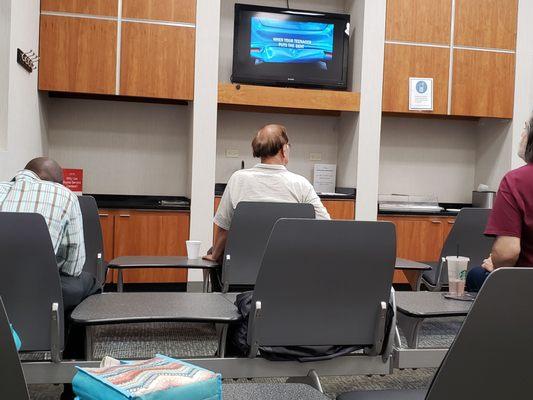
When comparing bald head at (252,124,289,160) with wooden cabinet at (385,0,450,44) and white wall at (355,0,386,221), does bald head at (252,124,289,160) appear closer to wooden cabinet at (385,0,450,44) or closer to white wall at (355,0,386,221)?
white wall at (355,0,386,221)

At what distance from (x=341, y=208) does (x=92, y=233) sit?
8.96ft

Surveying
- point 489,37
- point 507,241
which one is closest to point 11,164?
point 507,241

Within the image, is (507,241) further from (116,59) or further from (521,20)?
(521,20)

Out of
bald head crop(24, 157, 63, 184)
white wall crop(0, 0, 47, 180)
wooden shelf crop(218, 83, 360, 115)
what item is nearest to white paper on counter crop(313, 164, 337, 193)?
wooden shelf crop(218, 83, 360, 115)

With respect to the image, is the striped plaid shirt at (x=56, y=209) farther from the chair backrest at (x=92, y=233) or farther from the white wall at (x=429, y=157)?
the white wall at (x=429, y=157)

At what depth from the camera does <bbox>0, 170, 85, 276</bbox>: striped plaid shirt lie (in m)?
2.10

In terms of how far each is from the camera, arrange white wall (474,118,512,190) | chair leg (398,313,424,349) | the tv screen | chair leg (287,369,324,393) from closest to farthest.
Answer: chair leg (287,369,324,393)
chair leg (398,313,424,349)
the tv screen
white wall (474,118,512,190)

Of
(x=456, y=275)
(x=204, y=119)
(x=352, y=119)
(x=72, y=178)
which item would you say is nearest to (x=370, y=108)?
(x=352, y=119)

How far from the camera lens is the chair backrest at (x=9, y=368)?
732mm

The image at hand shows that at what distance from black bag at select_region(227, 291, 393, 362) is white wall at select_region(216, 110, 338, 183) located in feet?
12.0

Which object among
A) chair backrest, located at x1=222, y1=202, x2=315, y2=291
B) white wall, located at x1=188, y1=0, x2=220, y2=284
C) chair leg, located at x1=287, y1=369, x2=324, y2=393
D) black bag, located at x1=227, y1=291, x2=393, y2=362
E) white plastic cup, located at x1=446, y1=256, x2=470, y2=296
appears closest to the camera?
chair leg, located at x1=287, y1=369, x2=324, y2=393

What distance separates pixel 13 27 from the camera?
12.0ft

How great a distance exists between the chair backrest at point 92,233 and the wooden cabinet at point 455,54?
126 inches

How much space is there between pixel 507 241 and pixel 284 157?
1.37m
